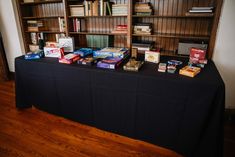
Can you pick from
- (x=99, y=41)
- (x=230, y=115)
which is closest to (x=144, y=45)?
(x=99, y=41)

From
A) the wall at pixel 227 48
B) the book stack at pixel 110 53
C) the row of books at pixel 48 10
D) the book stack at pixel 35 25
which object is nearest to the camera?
the wall at pixel 227 48

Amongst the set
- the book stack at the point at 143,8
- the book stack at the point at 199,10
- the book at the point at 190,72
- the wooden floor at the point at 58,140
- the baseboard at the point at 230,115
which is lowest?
the wooden floor at the point at 58,140

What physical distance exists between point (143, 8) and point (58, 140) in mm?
1835

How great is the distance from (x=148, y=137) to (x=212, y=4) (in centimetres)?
166

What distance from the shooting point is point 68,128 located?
75.5 inches

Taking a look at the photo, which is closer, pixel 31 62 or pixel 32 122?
pixel 31 62

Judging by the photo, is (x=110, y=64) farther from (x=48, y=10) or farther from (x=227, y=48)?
(x=48, y=10)

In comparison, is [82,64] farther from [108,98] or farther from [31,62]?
[31,62]

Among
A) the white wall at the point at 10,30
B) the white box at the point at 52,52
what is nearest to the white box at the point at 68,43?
the white box at the point at 52,52

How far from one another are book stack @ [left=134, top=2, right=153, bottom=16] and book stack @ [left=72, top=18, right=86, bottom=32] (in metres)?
0.93

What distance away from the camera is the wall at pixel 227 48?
1.73 meters

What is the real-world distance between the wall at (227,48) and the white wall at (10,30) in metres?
3.07

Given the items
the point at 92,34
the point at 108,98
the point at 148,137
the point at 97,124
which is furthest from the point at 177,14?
the point at 97,124

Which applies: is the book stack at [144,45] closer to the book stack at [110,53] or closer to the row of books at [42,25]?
the book stack at [110,53]
